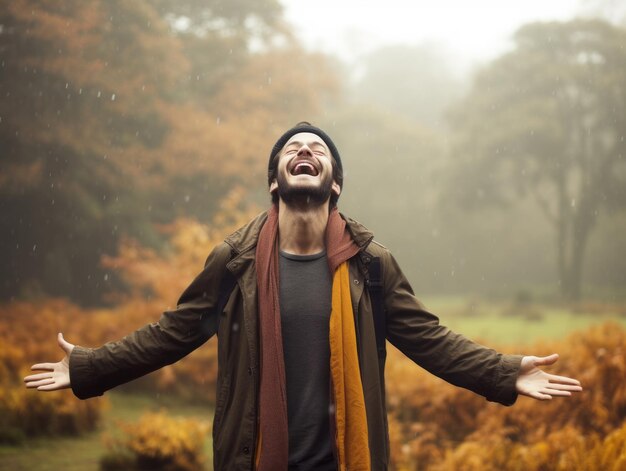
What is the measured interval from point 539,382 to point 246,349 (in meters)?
1.29

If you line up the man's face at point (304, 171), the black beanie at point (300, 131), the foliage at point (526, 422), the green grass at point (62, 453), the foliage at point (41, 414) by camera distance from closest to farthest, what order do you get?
the man's face at point (304, 171)
the black beanie at point (300, 131)
the foliage at point (526, 422)
the green grass at point (62, 453)
the foliage at point (41, 414)

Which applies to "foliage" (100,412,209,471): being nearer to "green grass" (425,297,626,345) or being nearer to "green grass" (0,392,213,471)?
"green grass" (0,392,213,471)

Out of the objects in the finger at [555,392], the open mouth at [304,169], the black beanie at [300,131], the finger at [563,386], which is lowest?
the finger at [555,392]

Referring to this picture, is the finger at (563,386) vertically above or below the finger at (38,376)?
below

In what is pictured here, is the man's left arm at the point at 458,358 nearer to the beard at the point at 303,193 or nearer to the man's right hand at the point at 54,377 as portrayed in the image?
the beard at the point at 303,193

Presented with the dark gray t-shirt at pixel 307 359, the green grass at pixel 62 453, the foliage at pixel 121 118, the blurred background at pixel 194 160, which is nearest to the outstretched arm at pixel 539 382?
the dark gray t-shirt at pixel 307 359

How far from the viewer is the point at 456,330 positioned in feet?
40.9

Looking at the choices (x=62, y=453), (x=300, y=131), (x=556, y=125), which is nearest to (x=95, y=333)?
(x=62, y=453)

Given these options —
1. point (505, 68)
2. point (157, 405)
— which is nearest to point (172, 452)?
point (157, 405)

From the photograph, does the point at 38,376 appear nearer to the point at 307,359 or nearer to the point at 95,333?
the point at 307,359

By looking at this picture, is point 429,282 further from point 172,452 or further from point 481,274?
point 172,452

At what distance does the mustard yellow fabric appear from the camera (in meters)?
2.37

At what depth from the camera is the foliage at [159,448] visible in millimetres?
5645

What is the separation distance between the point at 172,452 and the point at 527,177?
44.9ft
